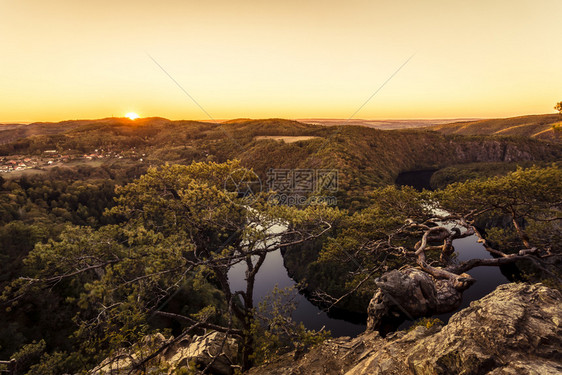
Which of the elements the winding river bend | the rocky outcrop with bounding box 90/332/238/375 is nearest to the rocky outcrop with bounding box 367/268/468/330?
the rocky outcrop with bounding box 90/332/238/375

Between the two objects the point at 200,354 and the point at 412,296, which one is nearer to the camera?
the point at 412,296

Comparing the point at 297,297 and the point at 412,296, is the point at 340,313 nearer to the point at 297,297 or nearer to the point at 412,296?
the point at 297,297

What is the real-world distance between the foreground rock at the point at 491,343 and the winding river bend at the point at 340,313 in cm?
2014

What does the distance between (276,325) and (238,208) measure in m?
6.01

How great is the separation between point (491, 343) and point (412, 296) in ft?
14.3

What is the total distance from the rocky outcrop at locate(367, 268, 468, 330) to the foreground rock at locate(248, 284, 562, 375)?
1.93 meters

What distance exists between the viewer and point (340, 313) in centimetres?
3588

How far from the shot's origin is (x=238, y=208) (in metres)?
13.1

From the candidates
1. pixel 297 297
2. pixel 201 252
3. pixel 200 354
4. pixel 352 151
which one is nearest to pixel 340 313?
pixel 297 297

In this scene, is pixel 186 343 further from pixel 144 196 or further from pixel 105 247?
pixel 144 196

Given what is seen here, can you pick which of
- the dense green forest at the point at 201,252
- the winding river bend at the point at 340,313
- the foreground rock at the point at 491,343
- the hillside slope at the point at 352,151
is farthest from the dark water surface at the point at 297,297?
the hillside slope at the point at 352,151

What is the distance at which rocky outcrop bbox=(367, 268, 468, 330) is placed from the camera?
A: 970 cm

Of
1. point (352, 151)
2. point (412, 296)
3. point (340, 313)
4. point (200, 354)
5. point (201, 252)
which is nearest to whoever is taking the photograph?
point (412, 296)

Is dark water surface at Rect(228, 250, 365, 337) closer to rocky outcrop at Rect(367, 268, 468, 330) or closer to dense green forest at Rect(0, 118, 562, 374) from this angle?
dense green forest at Rect(0, 118, 562, 374)
